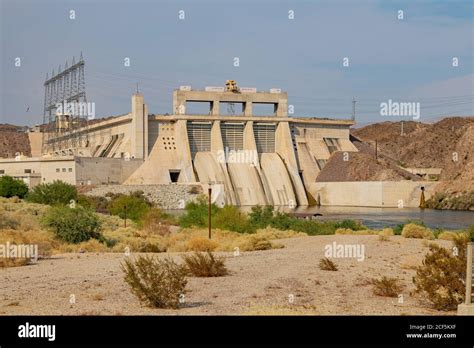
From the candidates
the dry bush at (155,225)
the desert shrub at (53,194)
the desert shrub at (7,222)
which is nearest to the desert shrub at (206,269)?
the desert shrub at (7,222)

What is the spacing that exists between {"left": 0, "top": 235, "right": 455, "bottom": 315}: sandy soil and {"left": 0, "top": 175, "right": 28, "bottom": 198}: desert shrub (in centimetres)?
3121

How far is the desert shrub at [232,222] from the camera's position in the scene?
109 ft

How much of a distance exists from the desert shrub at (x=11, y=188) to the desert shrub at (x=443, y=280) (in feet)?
136

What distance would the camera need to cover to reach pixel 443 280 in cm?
1291

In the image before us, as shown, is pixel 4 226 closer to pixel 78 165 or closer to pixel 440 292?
pixel 440 292

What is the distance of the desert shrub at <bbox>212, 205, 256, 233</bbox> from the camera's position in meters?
33.2

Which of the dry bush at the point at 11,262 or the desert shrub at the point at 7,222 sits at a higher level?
the desert shrub at the point at 7,222

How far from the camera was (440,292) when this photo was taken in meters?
13.2

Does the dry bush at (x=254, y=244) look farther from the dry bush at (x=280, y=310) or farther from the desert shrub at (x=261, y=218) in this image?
the dry bush at (x=280, y=310)

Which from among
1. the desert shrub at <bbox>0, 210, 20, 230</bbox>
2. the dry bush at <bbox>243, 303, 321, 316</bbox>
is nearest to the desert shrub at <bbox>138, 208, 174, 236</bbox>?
the desert shrub at <bbox>0, 210, 20, 230</bbox>

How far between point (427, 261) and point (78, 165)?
6107 centimetres

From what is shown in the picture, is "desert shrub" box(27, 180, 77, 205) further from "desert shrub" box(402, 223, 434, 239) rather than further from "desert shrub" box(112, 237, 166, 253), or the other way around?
"desert shrub" box(402, 223, 434, 239)

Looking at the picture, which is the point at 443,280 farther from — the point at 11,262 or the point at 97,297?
the point at 11,262
